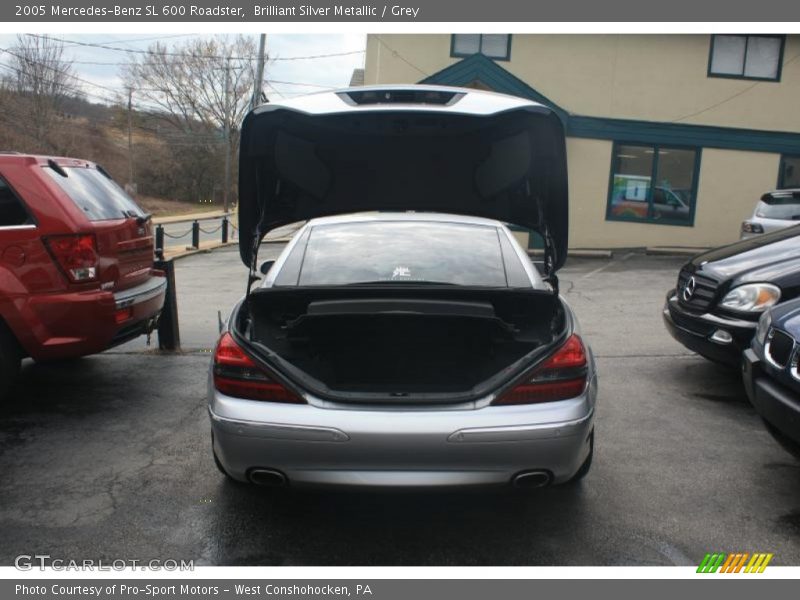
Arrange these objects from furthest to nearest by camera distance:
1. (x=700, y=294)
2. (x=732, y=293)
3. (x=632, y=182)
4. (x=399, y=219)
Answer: (x=632, y=182) → (x=700, y=294) → (x=732, y=293) → (x=399, y=219)

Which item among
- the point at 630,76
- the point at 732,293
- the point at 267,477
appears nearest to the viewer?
the point at 267,477

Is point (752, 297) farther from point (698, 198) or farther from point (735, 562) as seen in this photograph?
point (698, 198)

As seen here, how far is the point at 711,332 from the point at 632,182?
→ 1191 centimetres

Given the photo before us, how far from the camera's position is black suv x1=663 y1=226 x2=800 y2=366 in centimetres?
503

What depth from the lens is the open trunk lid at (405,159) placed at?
12.0ft

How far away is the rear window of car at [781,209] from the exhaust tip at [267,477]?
451 inches

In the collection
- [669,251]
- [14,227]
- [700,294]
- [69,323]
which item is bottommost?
[669,251]

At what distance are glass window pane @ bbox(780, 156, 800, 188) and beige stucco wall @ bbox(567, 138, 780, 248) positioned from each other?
0.29m

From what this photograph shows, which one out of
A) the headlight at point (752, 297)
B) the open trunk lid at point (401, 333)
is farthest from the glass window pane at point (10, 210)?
the headlight at point (752, 297)

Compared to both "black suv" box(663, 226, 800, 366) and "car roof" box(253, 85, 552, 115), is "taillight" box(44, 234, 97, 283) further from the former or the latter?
"black suv" box(663, 226, 800, 366)

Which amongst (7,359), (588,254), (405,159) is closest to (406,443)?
(405,159)

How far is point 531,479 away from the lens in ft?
9.55

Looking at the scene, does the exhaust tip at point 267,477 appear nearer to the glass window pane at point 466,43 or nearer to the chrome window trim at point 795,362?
the chrome window trim at point 795,362

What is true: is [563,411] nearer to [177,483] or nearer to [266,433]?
[266,433]
